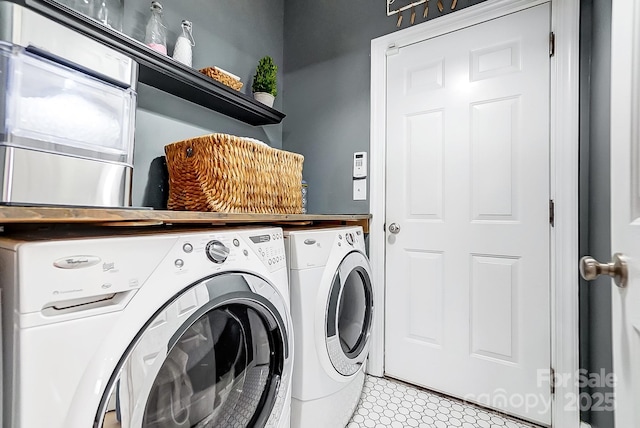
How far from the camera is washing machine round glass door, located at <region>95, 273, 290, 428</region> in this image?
616mm

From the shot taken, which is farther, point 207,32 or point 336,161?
point 336,161

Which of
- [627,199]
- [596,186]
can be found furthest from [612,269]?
[596,186]

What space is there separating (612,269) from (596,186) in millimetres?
923

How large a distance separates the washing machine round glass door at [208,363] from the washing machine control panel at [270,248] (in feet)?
0.26

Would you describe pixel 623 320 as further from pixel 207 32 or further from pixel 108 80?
pixel 207 32

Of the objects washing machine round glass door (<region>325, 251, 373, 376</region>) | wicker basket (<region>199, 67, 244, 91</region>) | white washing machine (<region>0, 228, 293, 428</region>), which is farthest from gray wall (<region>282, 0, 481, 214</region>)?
white washing machine (<region>0, 228, 293, 428</region>)

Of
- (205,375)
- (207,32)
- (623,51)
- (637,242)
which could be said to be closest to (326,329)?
(205,375)

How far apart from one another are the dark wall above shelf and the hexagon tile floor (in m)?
1.67

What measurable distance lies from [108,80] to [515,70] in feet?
5.63

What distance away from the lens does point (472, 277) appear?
160cm

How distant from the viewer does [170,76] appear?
4.49 feet

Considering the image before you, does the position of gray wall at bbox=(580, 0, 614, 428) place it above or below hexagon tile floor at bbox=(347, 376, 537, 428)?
above

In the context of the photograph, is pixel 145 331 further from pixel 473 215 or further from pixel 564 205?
pixel 564 205

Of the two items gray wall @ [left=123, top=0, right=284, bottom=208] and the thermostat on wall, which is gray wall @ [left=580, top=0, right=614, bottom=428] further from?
gray wall @ [left=123, top=0, right=284, bottom=208]
